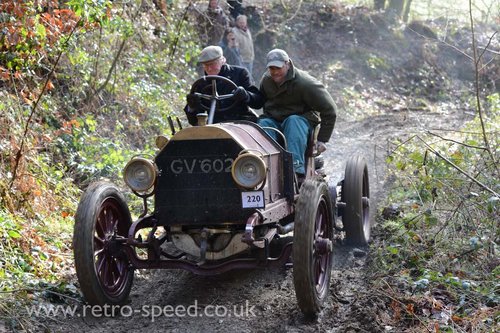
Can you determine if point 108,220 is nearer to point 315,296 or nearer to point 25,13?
point 315,296

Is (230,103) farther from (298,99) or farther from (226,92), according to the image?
(298,99)

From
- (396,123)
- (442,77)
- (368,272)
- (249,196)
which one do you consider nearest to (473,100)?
(442,77)

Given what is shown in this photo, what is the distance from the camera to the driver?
6.71 m

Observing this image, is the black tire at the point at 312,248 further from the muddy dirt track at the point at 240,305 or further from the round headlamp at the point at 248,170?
the round headlamp at the point at 248,170

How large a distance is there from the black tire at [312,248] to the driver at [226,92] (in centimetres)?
149

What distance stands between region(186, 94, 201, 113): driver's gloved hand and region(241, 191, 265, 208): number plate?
1.48 m

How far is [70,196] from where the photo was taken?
7676 mm

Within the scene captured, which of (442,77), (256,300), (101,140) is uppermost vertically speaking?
(442,77)

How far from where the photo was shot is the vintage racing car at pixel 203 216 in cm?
520

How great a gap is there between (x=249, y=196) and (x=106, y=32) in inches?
238

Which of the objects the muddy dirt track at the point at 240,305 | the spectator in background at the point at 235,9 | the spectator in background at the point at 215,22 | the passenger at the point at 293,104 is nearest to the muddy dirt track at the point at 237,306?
the muddy dirt track at the point at 240,305

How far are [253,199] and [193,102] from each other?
5.29 ft

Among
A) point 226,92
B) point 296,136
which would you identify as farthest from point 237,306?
point 226,92

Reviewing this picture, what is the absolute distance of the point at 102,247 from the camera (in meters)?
5.48
